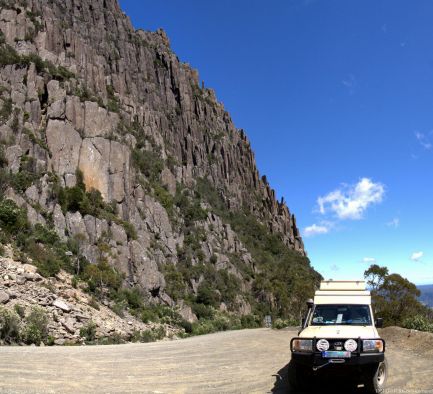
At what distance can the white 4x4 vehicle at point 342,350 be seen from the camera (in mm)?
9188

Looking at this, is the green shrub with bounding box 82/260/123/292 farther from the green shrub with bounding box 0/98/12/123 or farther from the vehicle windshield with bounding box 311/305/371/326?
the vehicle windshield with bounding box 311/305/371/326

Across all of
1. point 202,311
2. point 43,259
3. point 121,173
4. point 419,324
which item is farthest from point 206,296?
point 419,324

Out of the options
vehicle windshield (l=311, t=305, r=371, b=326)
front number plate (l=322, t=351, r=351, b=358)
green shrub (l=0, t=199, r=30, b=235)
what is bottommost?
front number plate (l=322, t=351, r=351, b=358)

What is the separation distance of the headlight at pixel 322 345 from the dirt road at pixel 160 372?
1584 mm

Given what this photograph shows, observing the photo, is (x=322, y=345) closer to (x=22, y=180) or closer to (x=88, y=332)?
(x=88, y=332)

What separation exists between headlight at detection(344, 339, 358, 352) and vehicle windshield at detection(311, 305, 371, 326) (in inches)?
56.4

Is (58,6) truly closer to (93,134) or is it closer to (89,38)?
(89,38)

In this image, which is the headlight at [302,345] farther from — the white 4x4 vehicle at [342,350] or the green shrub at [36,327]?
the green shrub at [36,327]

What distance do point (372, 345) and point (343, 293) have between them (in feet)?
8.16

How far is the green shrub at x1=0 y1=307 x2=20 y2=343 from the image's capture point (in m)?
18.1

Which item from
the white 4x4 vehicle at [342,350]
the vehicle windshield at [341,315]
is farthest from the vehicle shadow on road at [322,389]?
the vehicle windshield at [341,315]

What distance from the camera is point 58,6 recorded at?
7906 centimetres

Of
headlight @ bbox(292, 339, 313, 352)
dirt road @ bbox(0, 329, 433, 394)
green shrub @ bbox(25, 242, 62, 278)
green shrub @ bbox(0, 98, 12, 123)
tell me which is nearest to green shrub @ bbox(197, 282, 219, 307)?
green shrub @ bbox(25, 242, 62, 278)

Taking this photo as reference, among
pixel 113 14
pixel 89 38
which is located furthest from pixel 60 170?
pixel 113 14
